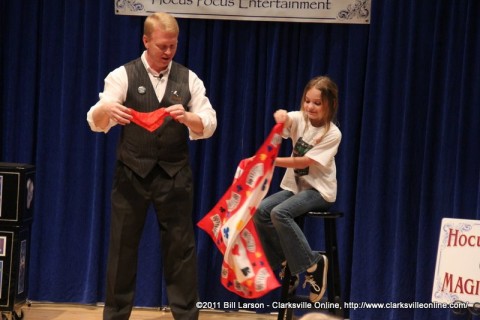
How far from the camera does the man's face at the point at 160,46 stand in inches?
138

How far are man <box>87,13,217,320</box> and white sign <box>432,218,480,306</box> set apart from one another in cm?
127

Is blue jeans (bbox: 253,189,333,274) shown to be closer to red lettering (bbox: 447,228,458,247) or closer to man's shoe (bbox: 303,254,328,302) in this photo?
man's shoe (bbox: 303,254,328,302)

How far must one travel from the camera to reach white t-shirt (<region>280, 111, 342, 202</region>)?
3.79m

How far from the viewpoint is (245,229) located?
3695mm

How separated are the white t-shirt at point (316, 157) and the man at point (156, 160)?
0.54m

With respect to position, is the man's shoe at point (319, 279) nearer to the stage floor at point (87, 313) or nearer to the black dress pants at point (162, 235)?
the black dress pants at point (162, 235)

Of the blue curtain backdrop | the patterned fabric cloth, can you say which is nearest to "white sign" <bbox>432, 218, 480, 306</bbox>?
the patterned fabric cloth

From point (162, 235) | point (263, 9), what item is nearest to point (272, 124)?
point (263, 9)

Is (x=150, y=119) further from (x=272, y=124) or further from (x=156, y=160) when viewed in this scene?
(x=272, y=124)

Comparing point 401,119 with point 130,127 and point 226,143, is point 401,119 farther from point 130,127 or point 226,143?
point 130,127

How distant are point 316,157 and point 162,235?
3.03ft

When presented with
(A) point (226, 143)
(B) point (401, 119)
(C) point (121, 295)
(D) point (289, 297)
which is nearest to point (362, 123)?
(B) point (401, 119)

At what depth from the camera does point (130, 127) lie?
3.61 metres

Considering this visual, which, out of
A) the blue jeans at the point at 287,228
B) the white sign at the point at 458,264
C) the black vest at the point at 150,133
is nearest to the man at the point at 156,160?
the black vest at the point at 150,133
